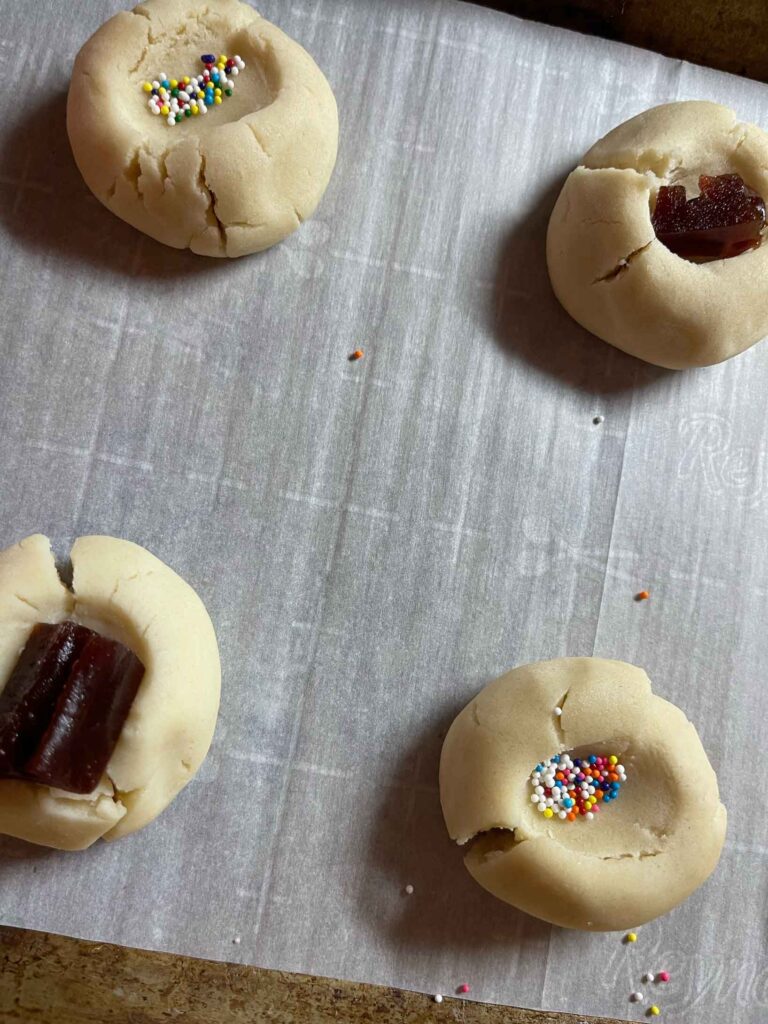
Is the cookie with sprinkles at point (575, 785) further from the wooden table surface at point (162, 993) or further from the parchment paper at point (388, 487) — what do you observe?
the wooden table surface at point (162, 993)

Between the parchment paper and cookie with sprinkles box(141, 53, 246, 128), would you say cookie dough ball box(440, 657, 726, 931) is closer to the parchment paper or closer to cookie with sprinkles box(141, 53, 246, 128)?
the parchment paper

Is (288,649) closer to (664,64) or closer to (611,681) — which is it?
(611,681)

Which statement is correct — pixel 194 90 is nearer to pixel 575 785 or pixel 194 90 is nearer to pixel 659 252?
pixel 659 252

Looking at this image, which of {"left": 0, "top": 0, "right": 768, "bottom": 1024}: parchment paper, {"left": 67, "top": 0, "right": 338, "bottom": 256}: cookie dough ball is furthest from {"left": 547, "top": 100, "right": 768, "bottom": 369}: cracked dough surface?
{"left": 67, "top": 0, "right": 338, "bottom": 256}: cookie dough ball

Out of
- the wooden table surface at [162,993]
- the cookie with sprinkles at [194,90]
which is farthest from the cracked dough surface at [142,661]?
the cookie with sprinkles at [194,90]

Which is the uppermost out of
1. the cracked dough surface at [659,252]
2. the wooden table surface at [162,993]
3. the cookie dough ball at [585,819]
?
the cracked dough surface at [659,252]

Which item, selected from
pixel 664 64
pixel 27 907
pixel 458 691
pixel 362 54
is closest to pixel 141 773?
pixel 27 907
